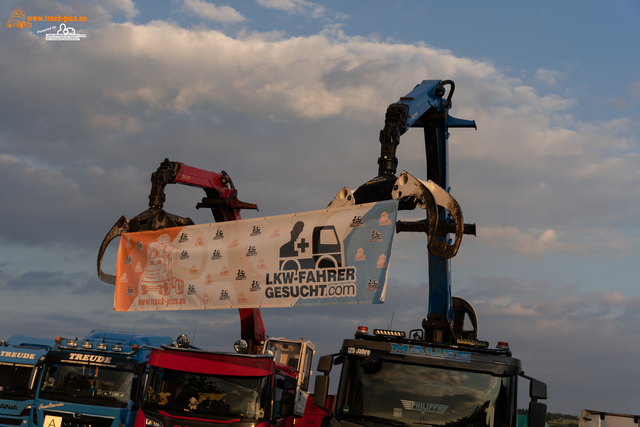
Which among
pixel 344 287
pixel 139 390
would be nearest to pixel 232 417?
pixel 139 390

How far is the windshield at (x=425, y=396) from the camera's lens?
27.7ft

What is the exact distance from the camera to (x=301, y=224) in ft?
39.0

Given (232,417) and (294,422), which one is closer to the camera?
(232,417)

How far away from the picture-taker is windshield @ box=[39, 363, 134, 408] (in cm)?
1227

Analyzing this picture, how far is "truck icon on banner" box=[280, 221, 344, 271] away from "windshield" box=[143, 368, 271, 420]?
2369 mm

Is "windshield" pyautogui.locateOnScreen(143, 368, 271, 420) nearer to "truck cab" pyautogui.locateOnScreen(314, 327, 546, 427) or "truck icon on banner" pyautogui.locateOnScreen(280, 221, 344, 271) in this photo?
"truck cab" pyautogui.locateOnScreen(314, 327, 546, 427)

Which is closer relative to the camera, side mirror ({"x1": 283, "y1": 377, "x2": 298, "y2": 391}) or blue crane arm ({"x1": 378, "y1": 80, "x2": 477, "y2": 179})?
blue crane arm ({"x1": 378, "y1": 80, "x2": 477, "y2": 179})

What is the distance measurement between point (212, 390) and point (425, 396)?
12.5ft

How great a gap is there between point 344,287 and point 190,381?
3.19 metres

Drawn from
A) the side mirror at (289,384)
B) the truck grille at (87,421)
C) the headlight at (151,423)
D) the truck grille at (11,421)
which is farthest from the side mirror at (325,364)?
the truck grille at (11,421)

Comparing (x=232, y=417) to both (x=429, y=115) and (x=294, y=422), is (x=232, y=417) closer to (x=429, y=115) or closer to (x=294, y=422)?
(x=294, y=422)

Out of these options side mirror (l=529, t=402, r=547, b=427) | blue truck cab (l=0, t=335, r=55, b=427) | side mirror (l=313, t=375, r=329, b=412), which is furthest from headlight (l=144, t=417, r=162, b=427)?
side mirror (l=529, t=402, r=547, b=427)

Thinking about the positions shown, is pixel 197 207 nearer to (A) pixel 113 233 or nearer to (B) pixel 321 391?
(A) pixel 113 233

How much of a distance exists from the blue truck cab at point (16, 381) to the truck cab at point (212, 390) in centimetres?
487
